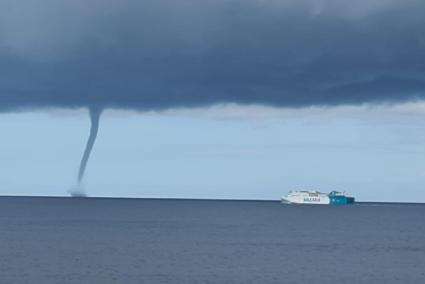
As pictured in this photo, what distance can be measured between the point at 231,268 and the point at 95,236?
72022 millimetres

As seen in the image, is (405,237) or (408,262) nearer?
(408,262)

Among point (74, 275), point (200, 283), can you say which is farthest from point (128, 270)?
point (200, 283)

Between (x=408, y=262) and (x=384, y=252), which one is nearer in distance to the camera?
(x=408, y=262)

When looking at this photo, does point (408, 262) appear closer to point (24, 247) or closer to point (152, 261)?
point (152, 261)

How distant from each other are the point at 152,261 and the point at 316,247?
42641mm

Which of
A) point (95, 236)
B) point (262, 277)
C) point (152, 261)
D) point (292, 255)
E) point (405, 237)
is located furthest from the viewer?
point (405, 237)

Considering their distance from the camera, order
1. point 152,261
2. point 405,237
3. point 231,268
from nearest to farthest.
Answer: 1. point 231,268
2. point 152,261
3. point 405,237

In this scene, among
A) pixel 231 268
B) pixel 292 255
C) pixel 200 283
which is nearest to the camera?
pixel 200 283

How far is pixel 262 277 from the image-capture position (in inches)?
4035

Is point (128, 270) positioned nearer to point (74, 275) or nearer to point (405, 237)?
point (74, 275)

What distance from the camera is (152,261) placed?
4756 inches

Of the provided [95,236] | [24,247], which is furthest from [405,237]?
[24,247]

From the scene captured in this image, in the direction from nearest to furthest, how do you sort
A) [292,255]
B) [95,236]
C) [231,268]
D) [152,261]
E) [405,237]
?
[231,268], [152,261], [292,255], [95,236], [405,237]

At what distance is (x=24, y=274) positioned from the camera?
102312mm
